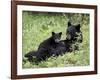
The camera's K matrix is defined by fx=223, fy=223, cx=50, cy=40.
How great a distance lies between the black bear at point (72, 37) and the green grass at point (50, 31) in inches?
1.4

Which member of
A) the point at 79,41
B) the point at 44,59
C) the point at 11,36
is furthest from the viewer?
the point at 79,41

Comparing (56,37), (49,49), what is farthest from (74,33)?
(49,49)

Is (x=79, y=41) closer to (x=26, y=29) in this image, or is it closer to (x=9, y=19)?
(x=26, y=29)

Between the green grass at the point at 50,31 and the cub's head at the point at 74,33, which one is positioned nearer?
the green grass at the point at 50,31

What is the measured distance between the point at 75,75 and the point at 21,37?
63 centimetres

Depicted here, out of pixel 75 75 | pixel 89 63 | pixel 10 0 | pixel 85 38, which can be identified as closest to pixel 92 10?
pixel 85 38

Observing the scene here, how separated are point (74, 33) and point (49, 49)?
0.29 meters

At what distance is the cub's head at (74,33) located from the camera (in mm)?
2080

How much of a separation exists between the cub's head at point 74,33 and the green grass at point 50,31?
36 mm

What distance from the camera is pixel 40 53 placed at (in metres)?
1.98

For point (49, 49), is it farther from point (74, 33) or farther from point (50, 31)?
point (74, 33)

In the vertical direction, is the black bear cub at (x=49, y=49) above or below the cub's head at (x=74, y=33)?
below

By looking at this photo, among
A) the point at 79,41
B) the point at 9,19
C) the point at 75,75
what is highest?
the point at 9,19

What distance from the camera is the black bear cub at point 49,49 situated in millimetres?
1968
